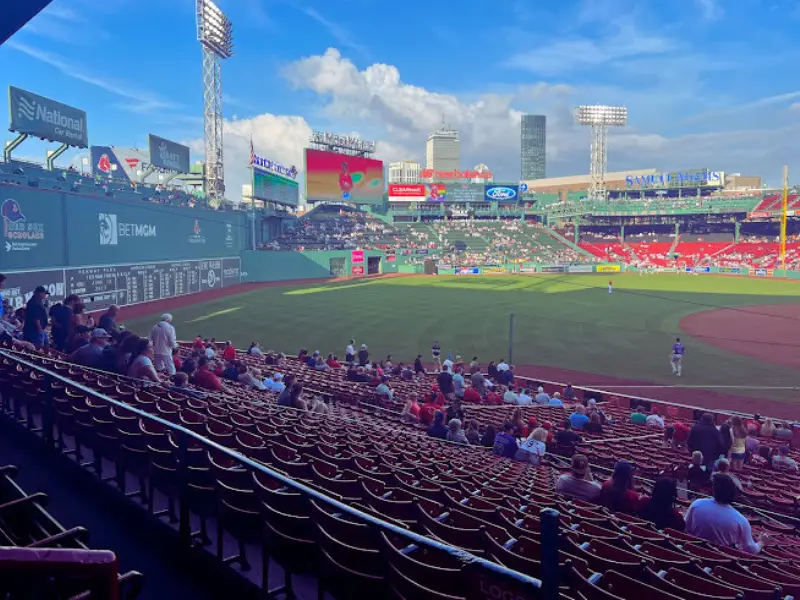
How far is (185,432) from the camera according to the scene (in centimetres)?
447

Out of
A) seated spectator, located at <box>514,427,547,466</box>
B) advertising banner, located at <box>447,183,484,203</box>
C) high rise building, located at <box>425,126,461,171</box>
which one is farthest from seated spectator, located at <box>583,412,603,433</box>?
high rise building, located at <box>425,126,461,171</box>

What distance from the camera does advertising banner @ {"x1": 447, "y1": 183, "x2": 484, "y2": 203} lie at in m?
89.1

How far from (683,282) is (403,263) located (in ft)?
103

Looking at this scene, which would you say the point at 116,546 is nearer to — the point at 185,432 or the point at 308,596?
the point at 185,432

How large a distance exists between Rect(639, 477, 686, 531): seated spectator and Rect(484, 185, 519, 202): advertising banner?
86.1m

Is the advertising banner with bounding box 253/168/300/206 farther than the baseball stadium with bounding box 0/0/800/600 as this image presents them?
Yes

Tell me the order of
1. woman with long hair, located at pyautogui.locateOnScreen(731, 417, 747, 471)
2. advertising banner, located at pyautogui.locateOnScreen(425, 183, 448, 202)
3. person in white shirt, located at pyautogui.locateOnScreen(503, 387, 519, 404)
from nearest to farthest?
woman with long hair, located at pyautogui.locateOnScreen(731, 417, 747, 471)
person in white shirt, located at pyautogui.locateOnScreen(503, 387, 519, 404)
advertising banner, located at pyautogui.locateOnScreen(425, 183, 448, 202)

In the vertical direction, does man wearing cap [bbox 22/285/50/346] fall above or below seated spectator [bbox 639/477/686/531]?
above

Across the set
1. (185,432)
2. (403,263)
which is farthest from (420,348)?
(403,263)

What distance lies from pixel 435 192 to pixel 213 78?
44.5m

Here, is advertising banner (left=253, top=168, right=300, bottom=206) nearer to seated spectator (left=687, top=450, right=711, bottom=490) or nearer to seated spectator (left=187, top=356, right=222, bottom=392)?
seated spectator (left=187, top=356, right=222, bottom=392)

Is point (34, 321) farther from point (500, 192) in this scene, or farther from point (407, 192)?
point (500, 192)

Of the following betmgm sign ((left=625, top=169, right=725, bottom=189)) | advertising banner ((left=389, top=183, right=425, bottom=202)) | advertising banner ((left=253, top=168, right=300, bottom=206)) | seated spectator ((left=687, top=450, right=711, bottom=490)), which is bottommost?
seated spectator ((left=687, top=450, right=711, bottom=490))

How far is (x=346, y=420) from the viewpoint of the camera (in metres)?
9.92
